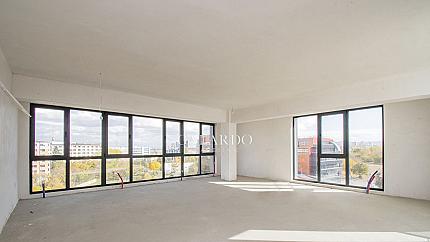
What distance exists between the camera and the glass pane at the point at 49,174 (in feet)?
17.6

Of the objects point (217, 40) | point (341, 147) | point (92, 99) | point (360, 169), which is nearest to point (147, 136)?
point (92, 99)

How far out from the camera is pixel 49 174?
18.1 feet

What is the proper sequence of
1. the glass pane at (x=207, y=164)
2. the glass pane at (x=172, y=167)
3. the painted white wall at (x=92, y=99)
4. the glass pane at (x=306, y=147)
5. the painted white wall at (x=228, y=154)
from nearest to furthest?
the painted white wall at (x=92, y=99) < the glass pane at (x=306, y=147) < the glass pane at (x=172, y=167) < the painted white wall at (x=228, y=154) < the glass pane at (x=207, y=164)

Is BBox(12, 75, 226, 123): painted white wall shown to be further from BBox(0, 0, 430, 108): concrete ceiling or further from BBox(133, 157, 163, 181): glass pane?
BBox(133, 157, 163, 181): glass pane

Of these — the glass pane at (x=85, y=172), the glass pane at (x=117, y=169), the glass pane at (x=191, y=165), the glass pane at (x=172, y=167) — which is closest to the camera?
the glass pane at (x=85, y=172)

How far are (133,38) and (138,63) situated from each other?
0.89m

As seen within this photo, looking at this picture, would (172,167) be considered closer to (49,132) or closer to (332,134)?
(49,132)

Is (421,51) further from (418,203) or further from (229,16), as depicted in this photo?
(418,203)

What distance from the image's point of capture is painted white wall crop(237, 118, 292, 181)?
313 inches

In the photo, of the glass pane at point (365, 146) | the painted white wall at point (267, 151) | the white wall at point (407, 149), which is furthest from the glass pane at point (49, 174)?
the white wall at point (407, 149)

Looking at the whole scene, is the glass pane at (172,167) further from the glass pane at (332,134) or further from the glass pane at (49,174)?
the glass pane at (332,134)

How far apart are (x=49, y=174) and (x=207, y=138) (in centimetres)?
516

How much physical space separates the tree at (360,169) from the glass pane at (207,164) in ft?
15.9

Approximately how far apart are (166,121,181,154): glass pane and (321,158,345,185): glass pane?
4671mm
